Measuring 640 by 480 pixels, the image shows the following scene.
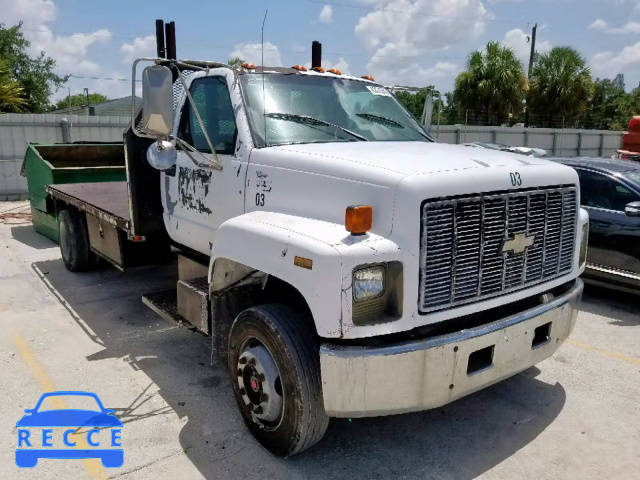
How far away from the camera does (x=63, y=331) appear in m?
5.69

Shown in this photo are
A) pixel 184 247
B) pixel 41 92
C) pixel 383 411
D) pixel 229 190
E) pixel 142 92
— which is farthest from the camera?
pixel 41 92

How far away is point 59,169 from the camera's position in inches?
357

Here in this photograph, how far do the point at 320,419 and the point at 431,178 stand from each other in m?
1.51

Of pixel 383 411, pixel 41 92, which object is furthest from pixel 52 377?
pixel 41 92

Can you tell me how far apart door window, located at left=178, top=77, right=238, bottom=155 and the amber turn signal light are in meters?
1.44

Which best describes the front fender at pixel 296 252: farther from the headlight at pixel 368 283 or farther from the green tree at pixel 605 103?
the green tree at pixel 605 103

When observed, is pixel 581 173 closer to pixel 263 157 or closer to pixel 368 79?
pixel 368 79

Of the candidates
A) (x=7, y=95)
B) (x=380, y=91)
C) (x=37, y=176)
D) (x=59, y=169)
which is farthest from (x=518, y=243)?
(x=7, y=95)

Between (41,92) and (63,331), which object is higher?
(41,92)

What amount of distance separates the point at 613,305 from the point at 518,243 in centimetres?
415

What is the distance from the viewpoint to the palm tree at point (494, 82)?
96.6 feet

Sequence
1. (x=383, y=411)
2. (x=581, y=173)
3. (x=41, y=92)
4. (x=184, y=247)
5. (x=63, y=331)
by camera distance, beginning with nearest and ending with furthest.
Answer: (x=383, y=411) < (x=184, y=247) < (x=63, y=331) < (x=581, y=173) < (x=41, y=92)

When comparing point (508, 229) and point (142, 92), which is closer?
point (508, 229)

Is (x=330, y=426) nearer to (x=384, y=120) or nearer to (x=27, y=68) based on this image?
(x=384, y=120)
